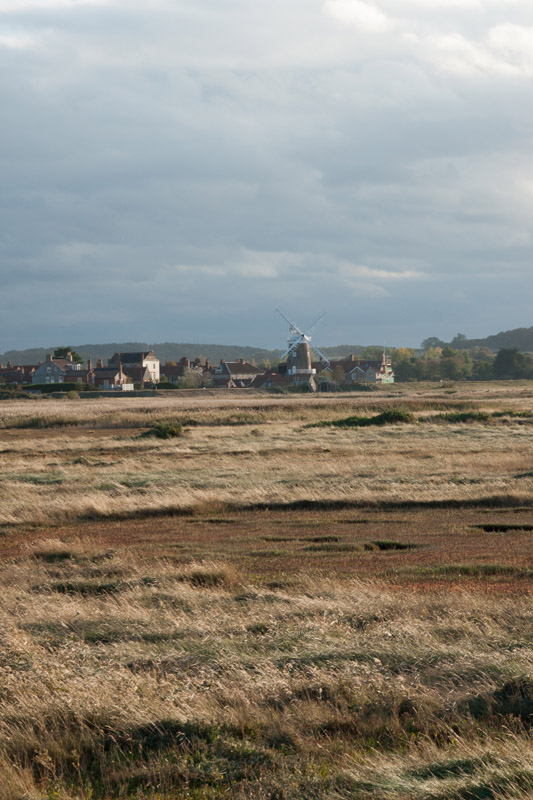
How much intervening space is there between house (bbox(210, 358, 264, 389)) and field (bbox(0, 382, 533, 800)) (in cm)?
13670

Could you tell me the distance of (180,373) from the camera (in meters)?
184

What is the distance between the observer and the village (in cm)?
14825

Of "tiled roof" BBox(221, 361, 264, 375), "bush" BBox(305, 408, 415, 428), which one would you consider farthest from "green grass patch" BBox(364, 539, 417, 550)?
"tiled roof" BBox(221, 361, 264, 375)

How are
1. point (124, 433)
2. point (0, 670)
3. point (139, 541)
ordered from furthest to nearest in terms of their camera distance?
point (124, 433), point (139, 541), point (0, 670)

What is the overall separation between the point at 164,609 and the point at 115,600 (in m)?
1.26

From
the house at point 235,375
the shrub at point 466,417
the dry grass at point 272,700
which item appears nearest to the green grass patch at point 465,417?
the shrub at point 466,417

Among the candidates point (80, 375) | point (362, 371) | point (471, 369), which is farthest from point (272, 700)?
point (471, 369)

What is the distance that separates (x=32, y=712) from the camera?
7.22 metres

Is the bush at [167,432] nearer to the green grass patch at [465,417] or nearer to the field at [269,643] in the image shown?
the green grass patch at [465,417]

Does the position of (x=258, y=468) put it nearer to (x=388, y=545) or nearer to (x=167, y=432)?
(x=388, y=545)

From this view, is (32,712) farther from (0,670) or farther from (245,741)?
→ (245,741)

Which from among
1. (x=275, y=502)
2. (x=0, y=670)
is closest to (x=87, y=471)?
(x=275, y=502)

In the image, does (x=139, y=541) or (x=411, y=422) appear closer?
(x=139, y=541)

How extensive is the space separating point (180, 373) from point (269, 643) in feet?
576
